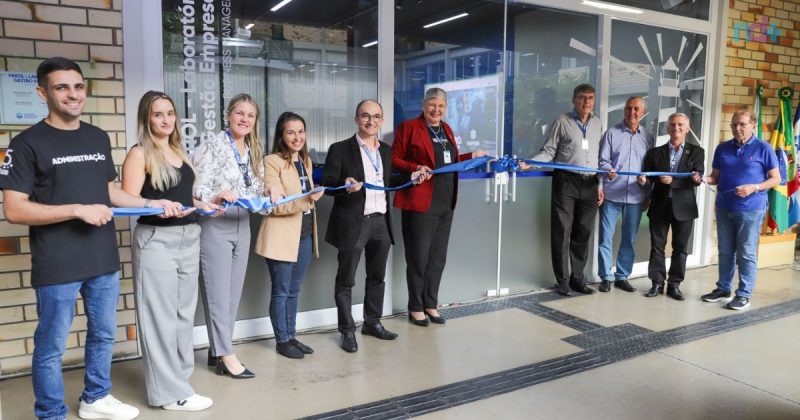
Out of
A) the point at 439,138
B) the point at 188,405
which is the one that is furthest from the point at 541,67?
the point at 188,405

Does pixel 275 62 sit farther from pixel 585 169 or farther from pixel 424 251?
pixel 585 169

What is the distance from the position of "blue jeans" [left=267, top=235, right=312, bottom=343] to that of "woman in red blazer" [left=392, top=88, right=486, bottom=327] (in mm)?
804

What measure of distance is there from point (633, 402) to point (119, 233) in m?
2.99

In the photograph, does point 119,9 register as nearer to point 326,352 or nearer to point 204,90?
point 204,90

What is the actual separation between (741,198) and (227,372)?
4.06 m

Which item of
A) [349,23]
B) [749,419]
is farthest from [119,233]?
[749,419]

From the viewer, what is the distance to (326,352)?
3.78m

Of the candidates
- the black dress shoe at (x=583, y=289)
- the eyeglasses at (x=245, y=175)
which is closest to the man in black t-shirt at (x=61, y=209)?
the eyeglasses at (x=245, y=175)

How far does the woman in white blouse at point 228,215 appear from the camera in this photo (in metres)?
3.12

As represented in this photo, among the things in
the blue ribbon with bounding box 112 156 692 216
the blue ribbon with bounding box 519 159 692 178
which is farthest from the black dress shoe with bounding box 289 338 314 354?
the blue ribbon with bounding box 519 159 692 178

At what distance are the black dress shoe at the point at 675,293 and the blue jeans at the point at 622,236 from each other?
37cm

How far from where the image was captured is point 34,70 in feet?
10.5

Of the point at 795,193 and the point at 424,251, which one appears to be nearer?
the point at 424,251

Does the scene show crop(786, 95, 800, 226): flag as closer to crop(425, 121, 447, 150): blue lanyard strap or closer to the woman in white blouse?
crop(425, 121, 447, 150): blue lanyard strap
